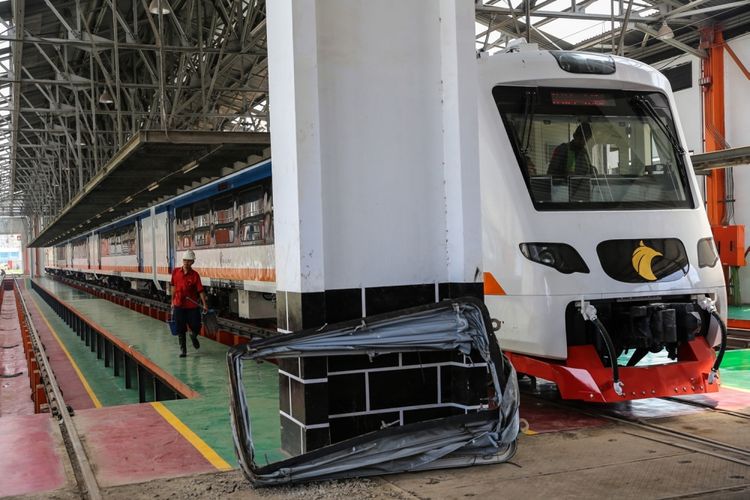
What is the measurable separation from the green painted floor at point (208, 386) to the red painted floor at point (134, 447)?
21 centimetres

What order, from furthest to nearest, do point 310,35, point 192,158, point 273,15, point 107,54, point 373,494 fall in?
point 107,54, point 192,158, point 273,15, point 310,35, point 373,494

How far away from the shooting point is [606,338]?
526 cm

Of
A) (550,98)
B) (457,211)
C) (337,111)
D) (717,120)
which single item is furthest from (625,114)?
(717,120)

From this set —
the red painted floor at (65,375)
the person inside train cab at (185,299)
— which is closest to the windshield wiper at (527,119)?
the person inside train cab at (185,299)

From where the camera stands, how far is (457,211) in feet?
15.9

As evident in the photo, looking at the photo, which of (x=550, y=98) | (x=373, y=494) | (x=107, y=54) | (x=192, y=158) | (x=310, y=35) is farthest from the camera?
(x=107, y=54)

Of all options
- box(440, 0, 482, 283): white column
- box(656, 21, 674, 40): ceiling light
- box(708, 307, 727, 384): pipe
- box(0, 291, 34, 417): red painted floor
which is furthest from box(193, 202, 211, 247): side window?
box(656, 21, 674, 40): ceiling light

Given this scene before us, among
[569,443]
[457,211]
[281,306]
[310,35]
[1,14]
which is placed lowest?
[569,443]

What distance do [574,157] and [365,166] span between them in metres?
2.17

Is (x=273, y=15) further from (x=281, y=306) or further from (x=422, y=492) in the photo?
(x=422, y=492)

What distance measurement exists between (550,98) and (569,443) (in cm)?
279

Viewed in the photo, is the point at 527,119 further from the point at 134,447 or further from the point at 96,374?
the point at 96,374

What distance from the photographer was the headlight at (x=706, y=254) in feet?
19.8

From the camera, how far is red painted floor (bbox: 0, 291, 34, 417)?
13.2 meters
